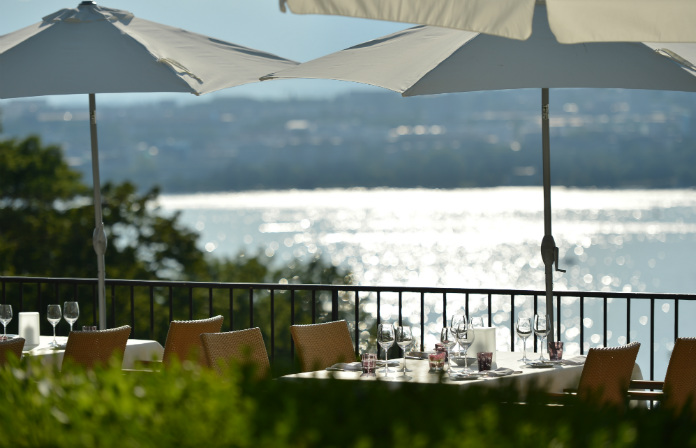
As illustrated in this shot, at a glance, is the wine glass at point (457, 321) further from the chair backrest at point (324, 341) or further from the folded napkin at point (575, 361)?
the chair backrest at point (324, 341)

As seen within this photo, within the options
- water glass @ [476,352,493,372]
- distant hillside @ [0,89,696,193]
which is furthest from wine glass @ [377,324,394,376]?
distant hillside @ [0,89,696,193]

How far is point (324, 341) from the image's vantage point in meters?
5.39

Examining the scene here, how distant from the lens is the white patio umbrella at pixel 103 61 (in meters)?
5.53

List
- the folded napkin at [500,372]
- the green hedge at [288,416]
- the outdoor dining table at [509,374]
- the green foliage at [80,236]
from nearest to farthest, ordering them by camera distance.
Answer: the green hedge at [288,416] < the outdoor dining table at [509,374] < the folded napkin at [500,372] < the green foliage at [80,236]

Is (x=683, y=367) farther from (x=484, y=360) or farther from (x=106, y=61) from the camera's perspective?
(x=106, y=61)

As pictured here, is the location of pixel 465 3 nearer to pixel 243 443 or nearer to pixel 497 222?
pixel 243 443

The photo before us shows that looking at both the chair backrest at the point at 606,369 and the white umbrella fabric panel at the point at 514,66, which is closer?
the chair backrest at the point at 606,369

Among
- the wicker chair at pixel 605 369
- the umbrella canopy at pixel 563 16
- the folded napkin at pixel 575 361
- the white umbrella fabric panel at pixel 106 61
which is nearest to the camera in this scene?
the umbrella canopy at pixel 563 16

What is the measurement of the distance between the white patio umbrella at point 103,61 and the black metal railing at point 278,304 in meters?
1.05

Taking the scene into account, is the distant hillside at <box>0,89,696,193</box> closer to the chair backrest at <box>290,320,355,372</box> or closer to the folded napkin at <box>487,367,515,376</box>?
the chair backrest at <box>290,320,355,372</box>

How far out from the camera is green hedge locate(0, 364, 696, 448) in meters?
1.78

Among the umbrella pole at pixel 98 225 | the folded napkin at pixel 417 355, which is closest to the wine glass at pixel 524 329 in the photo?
the folded napkin at pixel 417 355

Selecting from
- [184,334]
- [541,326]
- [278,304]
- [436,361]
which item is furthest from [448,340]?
[278,304]

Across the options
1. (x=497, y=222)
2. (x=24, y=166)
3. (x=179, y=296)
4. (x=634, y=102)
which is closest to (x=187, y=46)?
(x=179, y=296)
